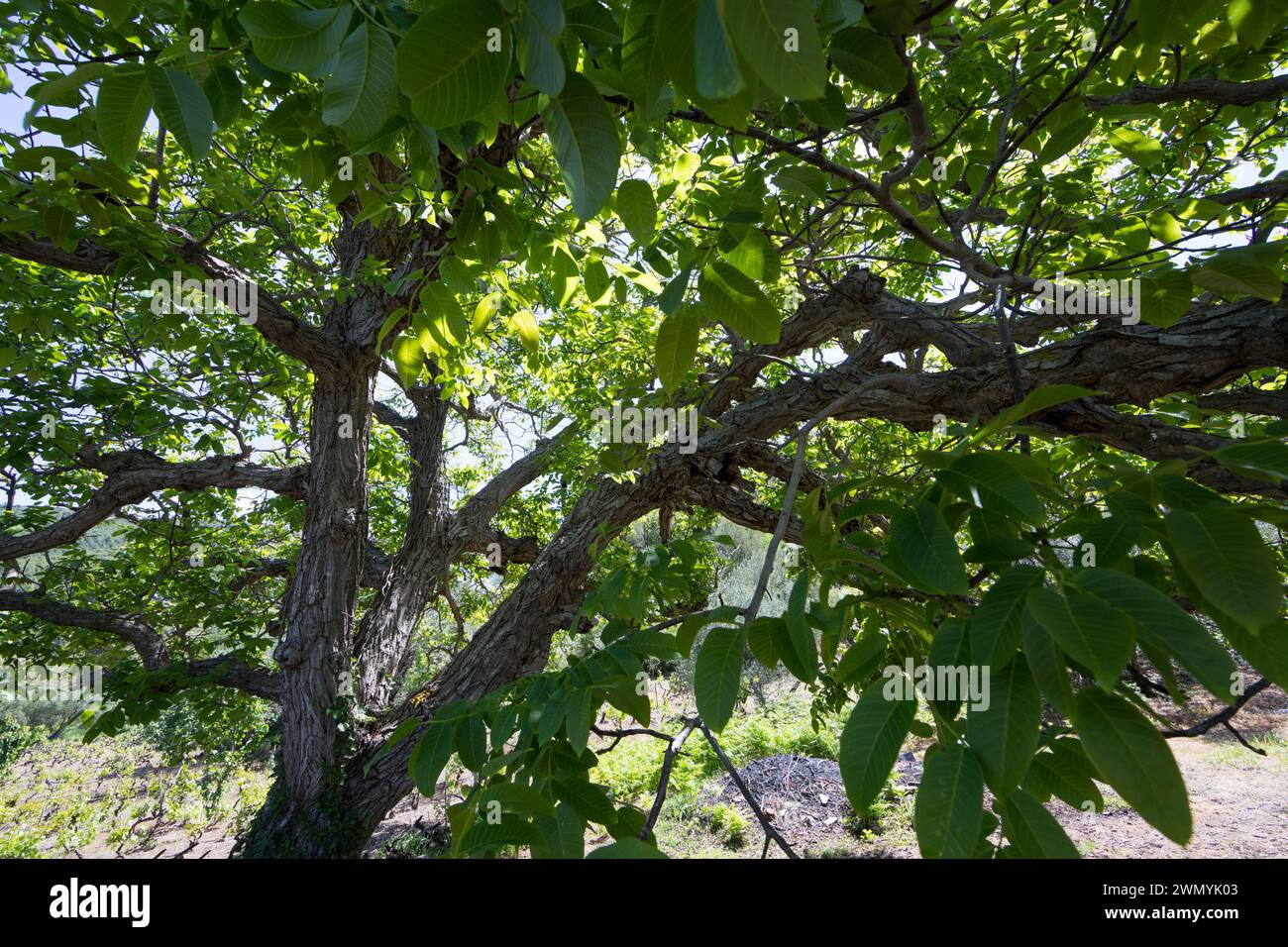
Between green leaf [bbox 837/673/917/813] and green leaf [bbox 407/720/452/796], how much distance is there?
78 cm

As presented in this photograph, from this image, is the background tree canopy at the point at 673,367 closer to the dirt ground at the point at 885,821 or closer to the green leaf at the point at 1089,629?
the green leaf at the point at 1089,629

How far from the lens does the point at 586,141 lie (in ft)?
2.15

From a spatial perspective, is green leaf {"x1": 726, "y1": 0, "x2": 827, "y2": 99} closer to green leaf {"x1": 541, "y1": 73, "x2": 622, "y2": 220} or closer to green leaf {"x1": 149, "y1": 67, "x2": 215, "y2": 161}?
green leaf {"x1": 541, "y1": 73, "x2": 622, "y2": 220}

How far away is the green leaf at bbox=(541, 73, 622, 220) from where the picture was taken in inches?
25.5

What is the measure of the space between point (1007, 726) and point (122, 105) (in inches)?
51.5

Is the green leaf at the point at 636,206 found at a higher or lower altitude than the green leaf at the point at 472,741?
higher

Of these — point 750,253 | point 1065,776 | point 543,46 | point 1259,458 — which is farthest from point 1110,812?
point 543,46

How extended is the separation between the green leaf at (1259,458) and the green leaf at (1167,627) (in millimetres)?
226

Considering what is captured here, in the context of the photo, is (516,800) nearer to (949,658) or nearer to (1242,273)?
(949,658)

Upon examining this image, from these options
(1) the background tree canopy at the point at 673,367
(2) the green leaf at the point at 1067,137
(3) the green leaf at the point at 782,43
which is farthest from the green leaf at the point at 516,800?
(2) the green leaf at the point at 1067,137

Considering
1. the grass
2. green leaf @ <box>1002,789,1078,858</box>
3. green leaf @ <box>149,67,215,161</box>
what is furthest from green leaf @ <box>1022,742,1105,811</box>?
the grass

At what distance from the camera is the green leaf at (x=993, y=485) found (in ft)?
2.34

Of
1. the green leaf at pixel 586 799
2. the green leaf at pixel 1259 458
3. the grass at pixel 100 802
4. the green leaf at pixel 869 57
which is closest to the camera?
the green leaf at pixel 1259 458
